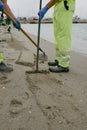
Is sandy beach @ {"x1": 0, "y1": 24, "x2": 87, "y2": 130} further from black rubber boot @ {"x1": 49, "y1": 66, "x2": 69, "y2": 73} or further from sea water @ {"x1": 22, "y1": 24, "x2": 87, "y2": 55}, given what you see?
sea water @ {"x1": 22, "y1": 24, "x2": 87, "y2": 55}

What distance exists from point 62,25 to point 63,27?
0.04m

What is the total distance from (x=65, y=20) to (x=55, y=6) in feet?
1.16

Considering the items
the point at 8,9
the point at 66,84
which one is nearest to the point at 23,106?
the point at 66,84

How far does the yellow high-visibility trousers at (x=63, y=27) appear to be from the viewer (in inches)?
239

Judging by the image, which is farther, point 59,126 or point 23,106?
point 23,106

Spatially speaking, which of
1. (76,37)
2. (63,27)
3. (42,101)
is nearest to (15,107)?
(42,101)

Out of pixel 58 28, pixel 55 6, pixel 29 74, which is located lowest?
pixel 29 74

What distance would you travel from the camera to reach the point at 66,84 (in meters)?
5.21

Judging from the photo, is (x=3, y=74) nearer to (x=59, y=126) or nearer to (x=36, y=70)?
(x=36, y=70)

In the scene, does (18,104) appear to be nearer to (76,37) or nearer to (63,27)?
(63,27)

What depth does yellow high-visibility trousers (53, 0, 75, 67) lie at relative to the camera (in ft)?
19.9

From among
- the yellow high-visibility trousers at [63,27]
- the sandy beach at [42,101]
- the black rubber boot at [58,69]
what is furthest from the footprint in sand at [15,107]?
the yellow high-visibility trousers at [63,27]

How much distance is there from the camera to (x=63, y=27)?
20.0 ft

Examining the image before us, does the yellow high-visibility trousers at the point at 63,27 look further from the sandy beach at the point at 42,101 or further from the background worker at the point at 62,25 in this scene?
the sandy beach at the point at 42,101
